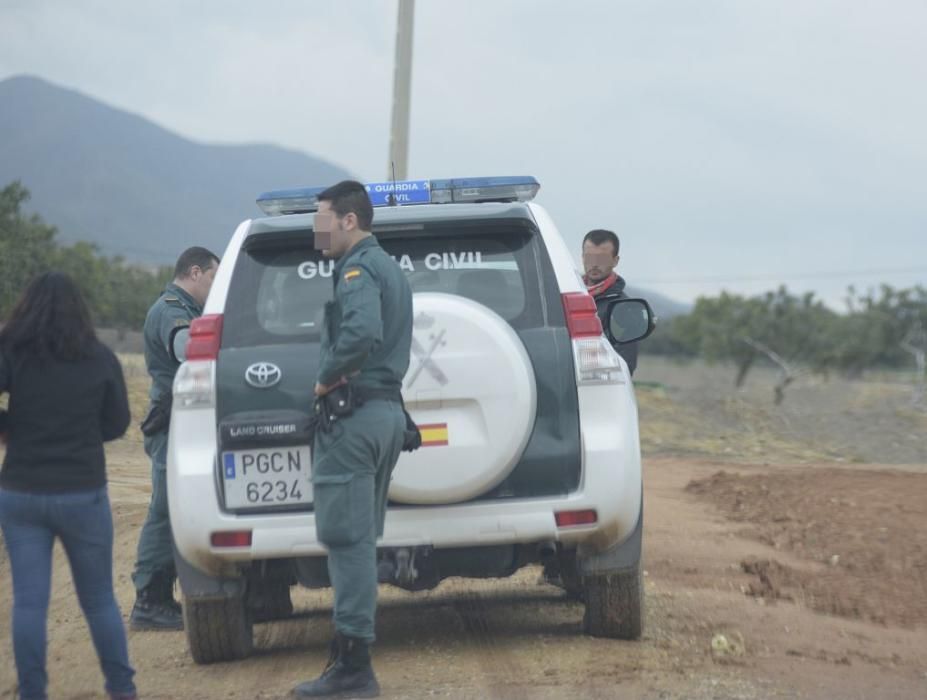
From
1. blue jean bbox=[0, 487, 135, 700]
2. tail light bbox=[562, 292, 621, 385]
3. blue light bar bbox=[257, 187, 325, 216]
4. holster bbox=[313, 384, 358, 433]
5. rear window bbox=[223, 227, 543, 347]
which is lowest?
blue jean bbox=[0, 487, 135, 700]

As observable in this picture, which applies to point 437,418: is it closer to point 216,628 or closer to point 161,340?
point 216,628

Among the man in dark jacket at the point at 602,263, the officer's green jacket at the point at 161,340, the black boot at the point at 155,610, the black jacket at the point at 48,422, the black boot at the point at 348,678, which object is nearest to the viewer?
the black jacket at the point at 48,422

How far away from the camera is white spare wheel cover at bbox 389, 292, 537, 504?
228 inches

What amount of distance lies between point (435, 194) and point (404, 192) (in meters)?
0.18

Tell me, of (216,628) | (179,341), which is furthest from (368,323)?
(216,628)

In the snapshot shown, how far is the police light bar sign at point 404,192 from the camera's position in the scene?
7.09 m

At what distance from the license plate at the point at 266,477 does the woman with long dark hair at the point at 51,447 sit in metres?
0.64

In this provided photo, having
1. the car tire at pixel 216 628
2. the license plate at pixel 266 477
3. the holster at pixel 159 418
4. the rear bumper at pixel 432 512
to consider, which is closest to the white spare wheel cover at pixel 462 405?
the rear bumper at pixel 432 512

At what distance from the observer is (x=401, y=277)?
18.4ft

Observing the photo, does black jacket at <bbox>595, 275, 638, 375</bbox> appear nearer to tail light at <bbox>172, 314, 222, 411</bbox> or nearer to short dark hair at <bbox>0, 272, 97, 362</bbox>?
tail light at <bbox>172, 314, 222, 411</bbox>

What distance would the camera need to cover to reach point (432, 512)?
19.4ft

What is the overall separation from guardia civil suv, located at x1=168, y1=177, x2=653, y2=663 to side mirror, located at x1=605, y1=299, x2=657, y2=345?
32.7 inches

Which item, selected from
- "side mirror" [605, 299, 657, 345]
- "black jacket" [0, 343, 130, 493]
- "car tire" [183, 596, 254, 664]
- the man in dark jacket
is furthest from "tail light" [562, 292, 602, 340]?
the man in dark jacket

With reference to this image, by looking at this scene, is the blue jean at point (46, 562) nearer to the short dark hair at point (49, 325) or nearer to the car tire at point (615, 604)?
the short dark hair at point (49, 325)
